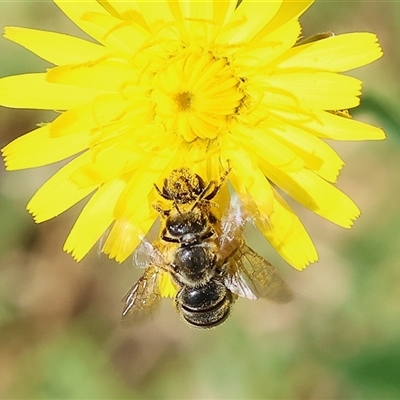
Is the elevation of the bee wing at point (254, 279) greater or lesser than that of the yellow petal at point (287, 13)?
lesser

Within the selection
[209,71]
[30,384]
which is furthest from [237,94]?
[30,384]

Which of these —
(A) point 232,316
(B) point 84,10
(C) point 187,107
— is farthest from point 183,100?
(A) point 232,316

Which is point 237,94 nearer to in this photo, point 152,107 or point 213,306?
point 152,107

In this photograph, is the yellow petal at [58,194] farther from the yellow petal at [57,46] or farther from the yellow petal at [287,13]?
the yellow petal at [287,13]

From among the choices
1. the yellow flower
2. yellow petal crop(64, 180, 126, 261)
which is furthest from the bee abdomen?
yellow petal crop(64, 180, 126, 261)

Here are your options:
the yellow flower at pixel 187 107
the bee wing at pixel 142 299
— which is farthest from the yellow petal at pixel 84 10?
the bee wing at pixel 142 299

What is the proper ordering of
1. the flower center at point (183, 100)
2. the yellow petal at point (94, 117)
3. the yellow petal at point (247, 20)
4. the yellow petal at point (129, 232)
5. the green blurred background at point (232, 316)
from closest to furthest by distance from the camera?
1. the yellow petal at point (247, 20)
2. the yellow petal at point (94, 117)
3. the flower center at point (183, 100)
4. the yellow petal at point (129, 232)
5. the green blurred background at point (232, 316)

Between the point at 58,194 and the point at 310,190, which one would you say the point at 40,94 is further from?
the point at 310,190
